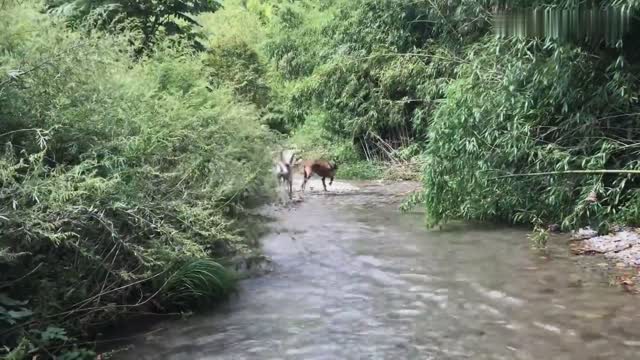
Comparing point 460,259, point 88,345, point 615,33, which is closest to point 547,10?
point 615,33

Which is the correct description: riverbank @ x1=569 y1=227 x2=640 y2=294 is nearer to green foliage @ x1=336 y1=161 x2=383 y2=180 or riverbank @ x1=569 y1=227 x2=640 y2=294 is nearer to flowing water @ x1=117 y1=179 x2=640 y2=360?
flowing water @ x1=117 y1=179 x2=640 y2=360

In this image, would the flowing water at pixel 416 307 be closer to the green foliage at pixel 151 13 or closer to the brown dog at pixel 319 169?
the green foliage at pixel 151 13

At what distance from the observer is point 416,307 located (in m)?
6.05

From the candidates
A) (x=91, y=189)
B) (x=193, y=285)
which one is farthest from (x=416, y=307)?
(x=91, y=189)

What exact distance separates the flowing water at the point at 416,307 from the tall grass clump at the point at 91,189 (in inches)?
19.4

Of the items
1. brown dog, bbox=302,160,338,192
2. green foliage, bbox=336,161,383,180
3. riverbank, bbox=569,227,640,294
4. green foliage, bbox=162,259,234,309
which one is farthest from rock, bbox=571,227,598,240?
green foliage, bbox=336,161,383,180

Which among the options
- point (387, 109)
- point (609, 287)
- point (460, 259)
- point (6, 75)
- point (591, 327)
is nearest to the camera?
point (6, 75)

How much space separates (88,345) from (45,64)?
2.06m

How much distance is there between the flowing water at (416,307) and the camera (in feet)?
16.5

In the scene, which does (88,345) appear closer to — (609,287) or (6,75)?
(6,75)

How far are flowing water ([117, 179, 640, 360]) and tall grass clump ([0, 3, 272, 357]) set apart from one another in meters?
0.49

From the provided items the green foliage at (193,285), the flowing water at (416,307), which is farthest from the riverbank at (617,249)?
the green foliage at (193,285)

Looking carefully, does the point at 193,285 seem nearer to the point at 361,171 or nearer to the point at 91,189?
the point at 91,189

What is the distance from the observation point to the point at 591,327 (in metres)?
5.34
